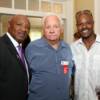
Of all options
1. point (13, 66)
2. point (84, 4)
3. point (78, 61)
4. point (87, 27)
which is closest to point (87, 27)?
point (87, 27)

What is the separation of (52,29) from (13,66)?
0.53 m

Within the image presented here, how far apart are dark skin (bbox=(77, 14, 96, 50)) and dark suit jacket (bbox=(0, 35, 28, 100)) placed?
0.71 m

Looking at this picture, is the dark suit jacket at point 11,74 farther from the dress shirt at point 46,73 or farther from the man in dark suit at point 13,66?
the dress shirt at point 46,73

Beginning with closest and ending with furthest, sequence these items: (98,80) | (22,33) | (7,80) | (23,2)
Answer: (7,80) → (22,33) → (98,80) → (23,2)

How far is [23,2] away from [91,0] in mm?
883

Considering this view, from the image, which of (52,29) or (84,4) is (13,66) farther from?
(84,4)

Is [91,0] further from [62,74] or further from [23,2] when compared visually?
[62,74]

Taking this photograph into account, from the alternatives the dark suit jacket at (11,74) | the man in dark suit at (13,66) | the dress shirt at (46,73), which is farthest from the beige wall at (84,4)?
the dark suit jacket at (11,74)

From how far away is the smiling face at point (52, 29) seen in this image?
280 cm

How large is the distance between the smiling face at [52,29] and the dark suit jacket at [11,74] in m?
0.37

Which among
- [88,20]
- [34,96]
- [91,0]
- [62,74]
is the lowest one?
[34,96]

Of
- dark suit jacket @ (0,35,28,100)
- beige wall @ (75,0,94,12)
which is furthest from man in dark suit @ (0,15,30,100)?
beige wall @ (75,0,94,12)

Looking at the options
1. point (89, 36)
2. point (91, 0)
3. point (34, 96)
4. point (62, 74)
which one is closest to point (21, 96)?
point (34, 96)

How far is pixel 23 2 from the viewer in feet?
12.8
